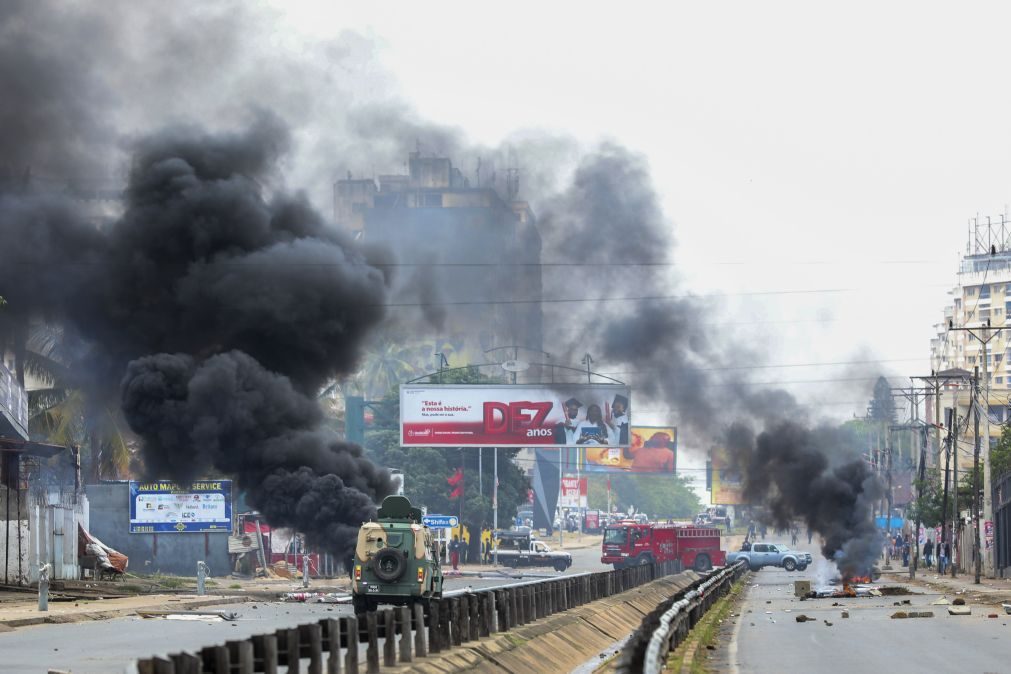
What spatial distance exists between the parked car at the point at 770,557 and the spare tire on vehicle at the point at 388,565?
203 feet

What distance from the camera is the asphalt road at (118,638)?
23984 millimetres

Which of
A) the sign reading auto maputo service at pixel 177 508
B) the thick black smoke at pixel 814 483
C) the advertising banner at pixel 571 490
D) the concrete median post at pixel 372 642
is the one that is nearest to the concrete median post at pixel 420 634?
the concrete median post at pixel 372 642

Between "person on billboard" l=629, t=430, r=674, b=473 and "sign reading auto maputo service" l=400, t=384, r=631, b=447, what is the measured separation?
46.3 meters

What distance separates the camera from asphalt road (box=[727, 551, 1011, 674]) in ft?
73.5

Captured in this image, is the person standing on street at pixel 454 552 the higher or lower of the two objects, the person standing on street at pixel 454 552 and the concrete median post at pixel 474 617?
the lower

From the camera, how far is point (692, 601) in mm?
31328

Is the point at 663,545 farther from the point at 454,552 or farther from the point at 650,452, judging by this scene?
the point at 650,452

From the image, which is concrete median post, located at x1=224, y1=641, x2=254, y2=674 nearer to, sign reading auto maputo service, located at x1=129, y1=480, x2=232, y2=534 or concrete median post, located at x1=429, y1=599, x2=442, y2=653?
concrete median post, located at x1=429, y1=599, x2=442, y2=653

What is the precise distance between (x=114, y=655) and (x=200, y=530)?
152ft

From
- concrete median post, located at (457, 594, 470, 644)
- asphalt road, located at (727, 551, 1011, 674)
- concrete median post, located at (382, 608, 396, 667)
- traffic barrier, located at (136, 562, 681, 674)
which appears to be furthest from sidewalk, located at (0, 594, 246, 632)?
concrete median post, located at (382, 608, 396, 667)

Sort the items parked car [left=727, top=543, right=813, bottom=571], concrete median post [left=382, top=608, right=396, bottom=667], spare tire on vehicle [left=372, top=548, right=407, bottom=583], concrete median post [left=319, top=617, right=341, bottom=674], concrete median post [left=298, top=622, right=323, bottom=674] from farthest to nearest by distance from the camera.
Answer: parked car [left=727, top=543, right=813, bottom=571] < spare tire on vehicle [left=372, top=548, right=407, bottom=583] < concrete median post [left=382, top=608, right=396, bottom=667] < concrete median post [left=319, top=617, right=341, bottom=674] < concrete median post [left=298, top=622, right=323, bottom=674]

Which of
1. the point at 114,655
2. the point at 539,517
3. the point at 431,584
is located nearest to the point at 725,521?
the point at 539,517

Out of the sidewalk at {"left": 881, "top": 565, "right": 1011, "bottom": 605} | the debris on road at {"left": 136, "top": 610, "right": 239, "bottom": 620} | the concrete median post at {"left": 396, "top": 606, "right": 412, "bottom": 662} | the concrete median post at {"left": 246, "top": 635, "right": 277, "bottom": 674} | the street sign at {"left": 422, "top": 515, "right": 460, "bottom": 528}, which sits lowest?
the sidewalk at {"left": 881, "top": 565, "right": 1011, "bottom": 605}

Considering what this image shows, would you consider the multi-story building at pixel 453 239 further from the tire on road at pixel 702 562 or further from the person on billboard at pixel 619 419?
the tire on road at pixel 702 562
